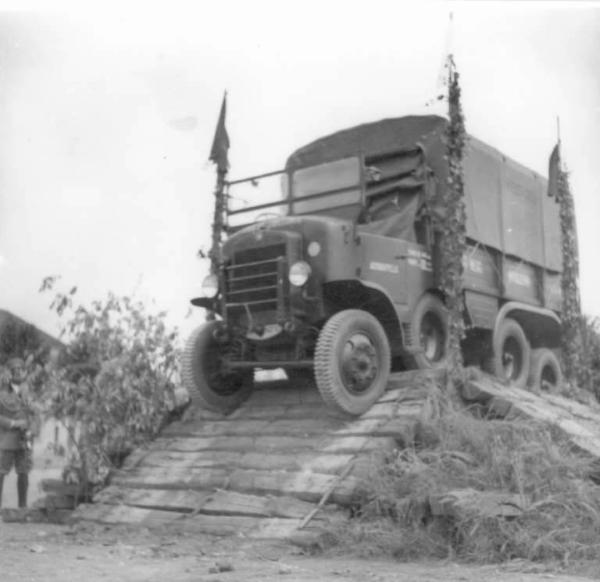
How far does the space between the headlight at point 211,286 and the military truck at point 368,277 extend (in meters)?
0.02

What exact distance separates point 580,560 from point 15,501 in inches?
322

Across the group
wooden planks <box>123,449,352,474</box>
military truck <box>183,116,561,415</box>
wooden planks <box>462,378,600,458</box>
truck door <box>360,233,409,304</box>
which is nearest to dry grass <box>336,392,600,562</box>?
wooden planks <box>462,378,600,458</box>

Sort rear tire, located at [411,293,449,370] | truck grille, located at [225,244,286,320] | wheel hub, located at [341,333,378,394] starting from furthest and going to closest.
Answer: rear tire, located at [411,293,449,370]
truck grille, located at [225,244,286,320]
wheel hub, located at [341,333,378,394]

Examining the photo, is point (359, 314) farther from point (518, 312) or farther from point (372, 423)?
point (518, 312)

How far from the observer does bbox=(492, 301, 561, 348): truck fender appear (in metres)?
11.7

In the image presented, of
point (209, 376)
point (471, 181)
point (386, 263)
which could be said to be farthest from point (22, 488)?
point (471, 181)

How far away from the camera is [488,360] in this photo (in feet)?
35.7

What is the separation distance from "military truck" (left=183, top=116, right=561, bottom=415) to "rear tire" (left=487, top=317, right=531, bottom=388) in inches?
0.9

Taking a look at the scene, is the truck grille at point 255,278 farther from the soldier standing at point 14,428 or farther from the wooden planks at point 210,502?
the soldier standing at point 14,428

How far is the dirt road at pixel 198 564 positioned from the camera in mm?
5645

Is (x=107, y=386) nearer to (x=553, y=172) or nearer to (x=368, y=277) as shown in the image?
(x=368, y=277)

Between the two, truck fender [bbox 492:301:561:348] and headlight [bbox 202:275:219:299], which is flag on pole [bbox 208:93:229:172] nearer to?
headlight [bbox 202:275:219:299]

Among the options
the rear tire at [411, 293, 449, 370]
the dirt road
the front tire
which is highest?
the rear tire at [411, 293, 449, 370]

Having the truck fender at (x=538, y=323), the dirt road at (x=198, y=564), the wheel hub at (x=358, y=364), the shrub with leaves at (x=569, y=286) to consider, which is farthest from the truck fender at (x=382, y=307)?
the shrub with leaves at (x=569, y=286)
